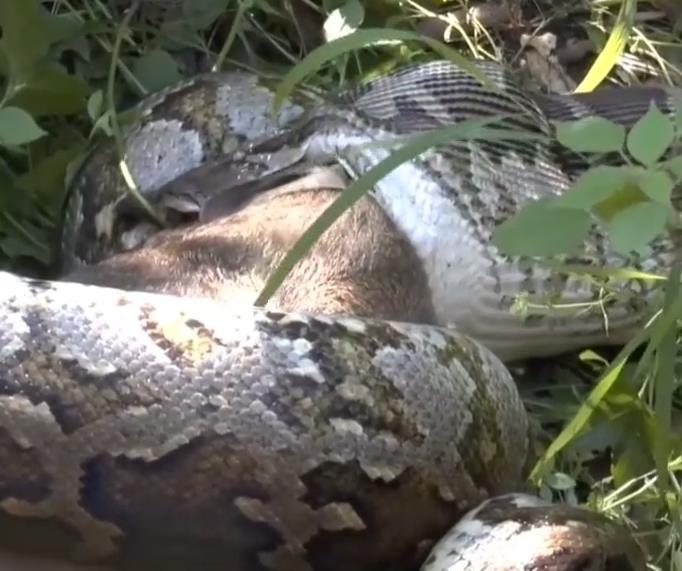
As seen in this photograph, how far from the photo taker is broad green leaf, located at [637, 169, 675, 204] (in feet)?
3.98

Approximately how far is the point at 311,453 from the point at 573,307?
695 mm

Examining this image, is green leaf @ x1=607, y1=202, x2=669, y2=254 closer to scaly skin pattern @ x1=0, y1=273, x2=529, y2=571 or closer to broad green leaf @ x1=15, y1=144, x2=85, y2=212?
scaly skin pattern @ x1=0, y1=273, x2=529, y2=571

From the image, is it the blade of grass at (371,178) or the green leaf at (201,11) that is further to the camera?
the green leaf at (201,11)

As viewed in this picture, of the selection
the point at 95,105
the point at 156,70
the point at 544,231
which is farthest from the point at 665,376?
the point at 156,70

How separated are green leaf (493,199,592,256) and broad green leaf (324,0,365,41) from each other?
1.18 m

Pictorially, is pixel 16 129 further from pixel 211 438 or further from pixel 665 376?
pixel 665 376

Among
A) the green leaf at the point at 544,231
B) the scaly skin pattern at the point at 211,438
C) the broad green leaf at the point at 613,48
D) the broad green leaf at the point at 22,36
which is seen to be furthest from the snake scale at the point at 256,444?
the broad green leaf at the point at 613,48

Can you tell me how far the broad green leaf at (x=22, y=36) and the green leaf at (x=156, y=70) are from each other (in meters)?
0.31

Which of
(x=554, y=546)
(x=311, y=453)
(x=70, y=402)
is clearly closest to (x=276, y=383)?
(x=311, y=453)

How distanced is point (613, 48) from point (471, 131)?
0.90 meters

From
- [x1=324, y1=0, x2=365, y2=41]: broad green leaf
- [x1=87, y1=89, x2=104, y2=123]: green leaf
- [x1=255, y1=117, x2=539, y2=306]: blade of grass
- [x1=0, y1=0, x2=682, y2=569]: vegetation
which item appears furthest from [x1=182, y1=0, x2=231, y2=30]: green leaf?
[x1=255, y1=117, x2=539, y2=306]: blade of grass

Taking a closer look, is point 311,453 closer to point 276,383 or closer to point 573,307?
point 276,383

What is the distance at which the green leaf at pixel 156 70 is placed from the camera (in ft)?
7.64

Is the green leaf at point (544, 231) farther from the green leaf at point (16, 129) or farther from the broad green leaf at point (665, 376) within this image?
the green leaf at point (16, 129)
